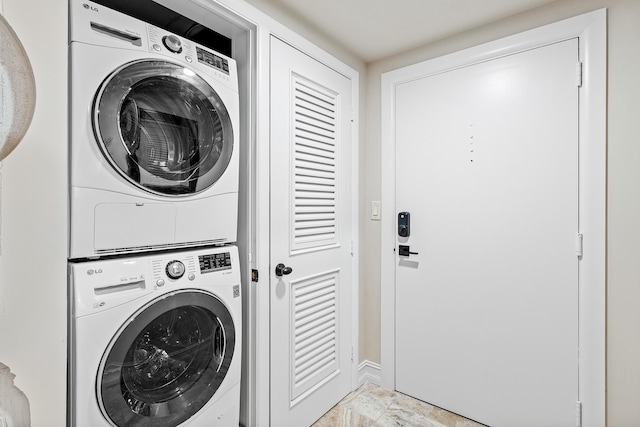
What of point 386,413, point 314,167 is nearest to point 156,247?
point 314,167

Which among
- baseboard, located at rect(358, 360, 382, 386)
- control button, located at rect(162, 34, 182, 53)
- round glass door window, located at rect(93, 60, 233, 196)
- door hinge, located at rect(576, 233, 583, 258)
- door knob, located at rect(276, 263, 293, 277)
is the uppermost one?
control button, located at rect(162, 34, 182, 53)

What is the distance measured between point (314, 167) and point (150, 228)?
97 cm

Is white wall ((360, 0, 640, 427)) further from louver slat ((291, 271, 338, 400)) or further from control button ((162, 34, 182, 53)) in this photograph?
control button ((162, 34, 182, 53))

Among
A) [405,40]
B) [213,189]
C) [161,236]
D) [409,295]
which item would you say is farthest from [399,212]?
[161,236]

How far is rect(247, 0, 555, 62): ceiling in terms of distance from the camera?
1692 mm

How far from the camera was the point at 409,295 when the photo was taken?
219cm

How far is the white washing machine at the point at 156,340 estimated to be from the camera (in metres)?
1.05

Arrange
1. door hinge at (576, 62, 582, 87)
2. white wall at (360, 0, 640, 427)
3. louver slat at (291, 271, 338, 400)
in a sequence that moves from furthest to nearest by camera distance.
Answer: louver slat at (291, 271, 338, 400) < door hinge at (576, 62, 582, 87) < white wall at (360, 0, 640, 427)

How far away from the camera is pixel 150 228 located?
123 centimetres

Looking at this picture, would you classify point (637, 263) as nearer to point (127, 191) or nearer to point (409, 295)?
point (409, 295)

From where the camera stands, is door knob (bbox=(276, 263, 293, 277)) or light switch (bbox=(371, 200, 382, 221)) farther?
light switch (bbox=(371, 200, 382, 221))

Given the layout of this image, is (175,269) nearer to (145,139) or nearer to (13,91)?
(145,139)

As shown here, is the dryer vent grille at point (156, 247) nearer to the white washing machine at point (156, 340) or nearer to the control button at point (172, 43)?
the white washing machine at point (156, 340)

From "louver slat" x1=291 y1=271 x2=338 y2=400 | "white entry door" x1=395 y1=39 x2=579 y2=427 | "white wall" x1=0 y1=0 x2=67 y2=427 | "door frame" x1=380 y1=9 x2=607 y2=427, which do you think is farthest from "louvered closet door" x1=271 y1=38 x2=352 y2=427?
"door frame" x1=380 y1=9 x2=607 y2=427
